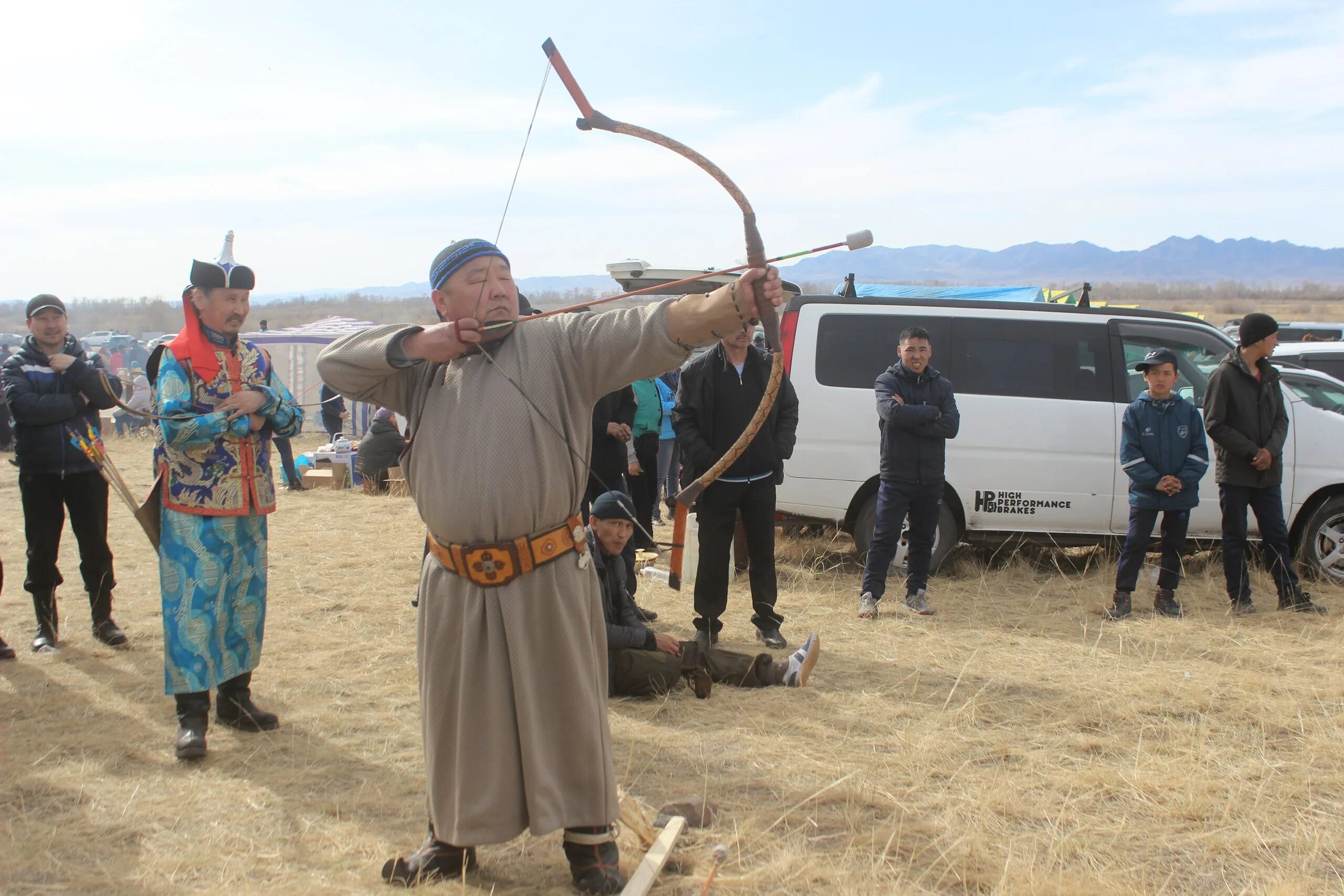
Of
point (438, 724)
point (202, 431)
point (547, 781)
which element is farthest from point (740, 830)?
point (202, 431)

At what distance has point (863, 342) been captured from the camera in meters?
7.34

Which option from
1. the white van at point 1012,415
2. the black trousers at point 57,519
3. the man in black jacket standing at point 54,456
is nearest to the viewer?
the man in black jacket standing at point 54,456

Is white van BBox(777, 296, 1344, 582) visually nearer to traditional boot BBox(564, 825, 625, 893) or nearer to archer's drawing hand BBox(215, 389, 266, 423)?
archer's drawing hand BBox(215, 389, 266, 423)

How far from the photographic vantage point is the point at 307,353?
70.6ft

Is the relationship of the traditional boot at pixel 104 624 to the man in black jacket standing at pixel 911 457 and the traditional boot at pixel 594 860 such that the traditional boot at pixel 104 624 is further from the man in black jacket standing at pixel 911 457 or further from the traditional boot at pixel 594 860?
the man in black jacket standing at pixel 911 457

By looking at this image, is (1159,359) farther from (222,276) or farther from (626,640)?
(222,276)

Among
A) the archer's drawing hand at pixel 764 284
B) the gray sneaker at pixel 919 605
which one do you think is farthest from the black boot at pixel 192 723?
the gray sneaker at pixel 919 605

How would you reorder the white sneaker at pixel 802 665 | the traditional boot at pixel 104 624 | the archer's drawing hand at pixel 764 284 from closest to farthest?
1. the archer's drawing hand at pixel 764 284
2. the white sneaker at pixel 802 665
3. the traditional boot at pixel 104 624

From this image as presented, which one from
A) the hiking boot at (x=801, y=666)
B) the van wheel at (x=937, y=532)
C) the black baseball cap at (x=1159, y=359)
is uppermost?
the black baseball cap at (x=1159, y=359)

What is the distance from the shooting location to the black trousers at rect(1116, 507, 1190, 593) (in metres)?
6.29

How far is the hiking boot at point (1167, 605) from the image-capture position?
249 inches

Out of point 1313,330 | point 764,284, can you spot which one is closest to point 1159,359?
point 764,284

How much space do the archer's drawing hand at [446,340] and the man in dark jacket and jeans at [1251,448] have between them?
4996 millimetres

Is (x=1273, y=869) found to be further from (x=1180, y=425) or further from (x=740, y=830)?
(x=1180, y=425)
